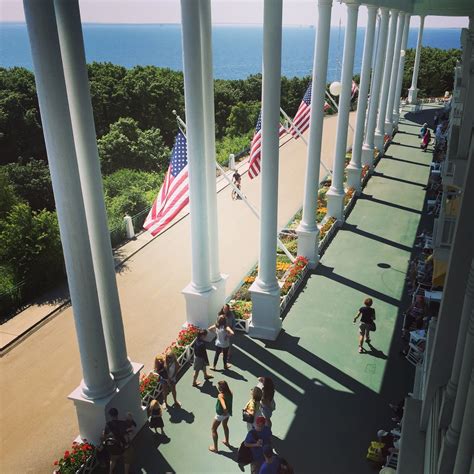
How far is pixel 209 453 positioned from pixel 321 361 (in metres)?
3.95

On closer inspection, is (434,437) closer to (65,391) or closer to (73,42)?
(73,42)

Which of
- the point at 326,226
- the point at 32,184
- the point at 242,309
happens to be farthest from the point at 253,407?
the point at 32,184

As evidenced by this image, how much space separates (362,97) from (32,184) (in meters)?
19.1

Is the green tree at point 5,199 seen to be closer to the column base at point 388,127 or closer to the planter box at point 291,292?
the planter box at point 291,292

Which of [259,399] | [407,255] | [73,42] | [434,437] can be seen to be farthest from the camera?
[407,255]

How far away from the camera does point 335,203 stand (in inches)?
834

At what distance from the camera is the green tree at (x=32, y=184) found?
29656mm

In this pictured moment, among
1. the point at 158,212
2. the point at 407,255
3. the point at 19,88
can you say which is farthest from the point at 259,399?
the point at 19,88

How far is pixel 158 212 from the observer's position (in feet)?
40.1

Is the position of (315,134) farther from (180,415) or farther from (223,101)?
(223,101)

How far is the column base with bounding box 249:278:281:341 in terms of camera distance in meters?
13.5

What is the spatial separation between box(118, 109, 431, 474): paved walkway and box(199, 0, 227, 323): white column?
4.88 ft

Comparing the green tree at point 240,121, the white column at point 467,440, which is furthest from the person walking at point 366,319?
the green tree at point 240,121

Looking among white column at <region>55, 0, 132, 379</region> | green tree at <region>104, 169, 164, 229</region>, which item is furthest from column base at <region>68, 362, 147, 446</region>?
green tree at <region>104, 169, 164, 229</region>
